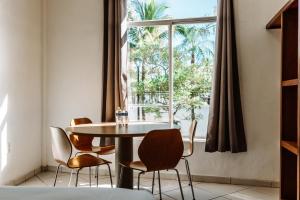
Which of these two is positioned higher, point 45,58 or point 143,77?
point 45,58

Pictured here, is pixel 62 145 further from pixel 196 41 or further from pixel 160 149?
pixel 196 41

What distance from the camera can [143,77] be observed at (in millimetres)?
4062

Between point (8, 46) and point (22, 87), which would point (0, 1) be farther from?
point (22, 87)

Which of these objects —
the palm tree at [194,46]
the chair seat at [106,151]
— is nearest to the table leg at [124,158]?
the chair seat at [106,151]

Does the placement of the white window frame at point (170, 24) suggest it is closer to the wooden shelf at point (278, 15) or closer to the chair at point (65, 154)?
the wooden shelf at point (278, 15)

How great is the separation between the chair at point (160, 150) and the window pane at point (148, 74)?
54.3 inches

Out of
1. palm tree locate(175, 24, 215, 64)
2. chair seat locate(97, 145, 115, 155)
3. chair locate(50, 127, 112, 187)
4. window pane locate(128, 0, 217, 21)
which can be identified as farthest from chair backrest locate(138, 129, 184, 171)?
window pane locate(128, 0, 217, 21)

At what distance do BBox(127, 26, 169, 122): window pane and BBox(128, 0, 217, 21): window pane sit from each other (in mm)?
157

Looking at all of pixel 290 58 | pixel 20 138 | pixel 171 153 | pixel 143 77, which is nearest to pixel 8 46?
pixel 20 138

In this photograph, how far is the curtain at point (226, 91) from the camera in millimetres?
3496

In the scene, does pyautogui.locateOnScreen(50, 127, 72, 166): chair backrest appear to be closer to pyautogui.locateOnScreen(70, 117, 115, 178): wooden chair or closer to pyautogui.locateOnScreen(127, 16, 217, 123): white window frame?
pyautogui.locateOnScreen(70, 117, 115, 178): wooden chair

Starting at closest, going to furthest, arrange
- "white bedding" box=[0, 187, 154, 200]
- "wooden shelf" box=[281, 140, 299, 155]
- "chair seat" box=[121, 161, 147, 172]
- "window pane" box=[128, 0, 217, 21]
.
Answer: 1. "white bedding" box=[0, 187, 154, 200]
2. "wooden shelf" box=[281, 140, 299, 155]
3. "chair seat" box=[121, 161, 147, 172]
4. "window pane" box=[128, 0, 217, 21]

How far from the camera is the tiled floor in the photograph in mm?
3250

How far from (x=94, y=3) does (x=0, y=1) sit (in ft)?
3.77
